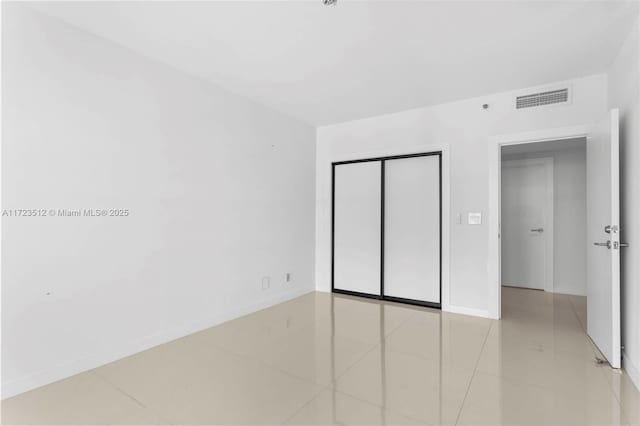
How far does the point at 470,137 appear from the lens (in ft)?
13.0

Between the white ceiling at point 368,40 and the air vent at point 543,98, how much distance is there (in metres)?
0.16

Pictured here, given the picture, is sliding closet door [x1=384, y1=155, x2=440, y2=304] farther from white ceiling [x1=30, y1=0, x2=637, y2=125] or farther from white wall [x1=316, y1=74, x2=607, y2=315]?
white ceiling [x1=30, y1=0, x2=637, y2=125]

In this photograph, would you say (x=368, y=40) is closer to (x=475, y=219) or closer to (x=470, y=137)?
(x=470, y=137)

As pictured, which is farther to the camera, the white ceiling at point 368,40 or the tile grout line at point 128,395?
the white ceiling at point 368,40

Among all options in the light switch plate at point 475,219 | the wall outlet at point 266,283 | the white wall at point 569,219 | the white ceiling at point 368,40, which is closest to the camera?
the white ceiling at point 368,40

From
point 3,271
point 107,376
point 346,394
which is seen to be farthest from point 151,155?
point 346,394

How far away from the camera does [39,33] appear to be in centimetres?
229


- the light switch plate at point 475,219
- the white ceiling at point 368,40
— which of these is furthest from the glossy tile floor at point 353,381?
the white ceiling at point 368,40

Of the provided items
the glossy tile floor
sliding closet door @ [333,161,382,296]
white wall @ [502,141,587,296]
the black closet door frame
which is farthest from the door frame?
white wall @ [502,141,587,296]

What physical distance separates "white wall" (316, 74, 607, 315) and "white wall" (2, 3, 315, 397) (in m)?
2.15

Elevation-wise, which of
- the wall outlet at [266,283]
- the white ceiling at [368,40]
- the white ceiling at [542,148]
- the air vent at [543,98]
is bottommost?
the wall outlet at [266,283]

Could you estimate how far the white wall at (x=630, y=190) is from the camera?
2338 millimetres

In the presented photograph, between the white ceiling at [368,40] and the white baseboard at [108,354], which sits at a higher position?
the white ceiling at [368,40]

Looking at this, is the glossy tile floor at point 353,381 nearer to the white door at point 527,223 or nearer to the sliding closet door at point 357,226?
the sliding closet door at point 357,226
